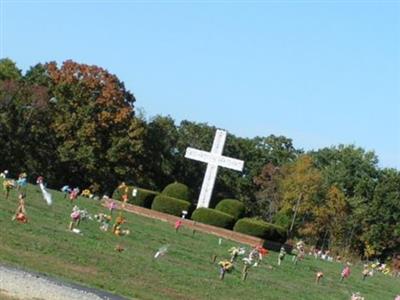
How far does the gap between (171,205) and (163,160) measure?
119 ft

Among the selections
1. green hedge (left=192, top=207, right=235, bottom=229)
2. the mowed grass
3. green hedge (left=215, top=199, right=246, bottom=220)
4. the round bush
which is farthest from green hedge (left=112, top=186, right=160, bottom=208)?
the mowed grass

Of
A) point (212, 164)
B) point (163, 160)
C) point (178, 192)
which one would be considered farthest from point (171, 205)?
point (163, 160)

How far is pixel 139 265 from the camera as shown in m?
18.9

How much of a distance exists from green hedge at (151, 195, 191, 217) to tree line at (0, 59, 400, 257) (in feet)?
70.7

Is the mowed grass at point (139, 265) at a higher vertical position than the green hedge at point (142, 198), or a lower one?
lower

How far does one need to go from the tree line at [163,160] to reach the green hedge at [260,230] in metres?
25.6

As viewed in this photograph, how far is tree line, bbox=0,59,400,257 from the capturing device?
6319 cm

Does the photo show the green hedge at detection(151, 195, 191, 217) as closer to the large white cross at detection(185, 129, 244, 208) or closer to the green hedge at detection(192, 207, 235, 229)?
the green hedge at detection(192, 207, 235, 229)

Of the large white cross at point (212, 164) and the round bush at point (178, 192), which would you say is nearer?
the round bush at point (178, 192)

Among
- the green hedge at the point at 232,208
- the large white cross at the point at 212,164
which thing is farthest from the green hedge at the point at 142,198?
the large white cross at the point at 212,164

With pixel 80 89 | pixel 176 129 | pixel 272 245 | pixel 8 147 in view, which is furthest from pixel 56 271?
pixel 176 129

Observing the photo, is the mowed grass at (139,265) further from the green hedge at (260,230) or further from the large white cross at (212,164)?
the large white cross at (212,164)

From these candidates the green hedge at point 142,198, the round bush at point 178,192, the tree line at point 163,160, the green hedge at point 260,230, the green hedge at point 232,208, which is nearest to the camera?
the green hedge at point 260,230

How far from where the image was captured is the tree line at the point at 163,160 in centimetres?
6319
